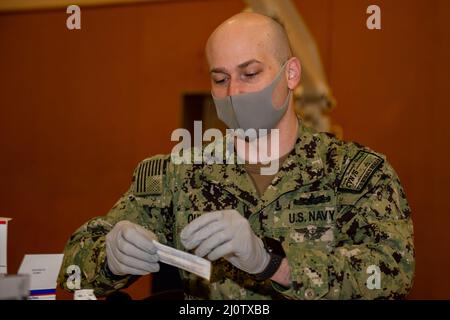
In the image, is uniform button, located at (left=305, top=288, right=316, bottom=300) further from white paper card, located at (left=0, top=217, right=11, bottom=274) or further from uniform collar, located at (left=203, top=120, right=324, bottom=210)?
white paper card, located at (left=0, top=217, right=11, bottom=274)

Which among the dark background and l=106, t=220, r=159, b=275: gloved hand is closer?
l=106, t=220, r=159, b=275: gloved hand

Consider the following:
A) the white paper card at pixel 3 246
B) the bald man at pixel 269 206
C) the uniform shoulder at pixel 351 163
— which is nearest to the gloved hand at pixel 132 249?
the bald man at pixel 269 206

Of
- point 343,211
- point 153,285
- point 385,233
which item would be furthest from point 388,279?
point 153,285

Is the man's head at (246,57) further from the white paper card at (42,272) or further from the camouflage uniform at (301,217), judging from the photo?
the white paper card at (42,272)

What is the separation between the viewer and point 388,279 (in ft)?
3.34

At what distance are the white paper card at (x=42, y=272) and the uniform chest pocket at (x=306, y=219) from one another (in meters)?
0.49

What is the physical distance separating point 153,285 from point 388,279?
1.10 m

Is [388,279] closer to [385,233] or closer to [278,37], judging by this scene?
[385,233]

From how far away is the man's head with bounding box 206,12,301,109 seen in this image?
3.91 feet

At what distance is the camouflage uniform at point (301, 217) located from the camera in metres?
1.01

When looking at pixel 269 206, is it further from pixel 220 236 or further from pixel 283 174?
pixel 220 236

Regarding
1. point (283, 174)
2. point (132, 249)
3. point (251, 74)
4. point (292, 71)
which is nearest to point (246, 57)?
point (251, 74)

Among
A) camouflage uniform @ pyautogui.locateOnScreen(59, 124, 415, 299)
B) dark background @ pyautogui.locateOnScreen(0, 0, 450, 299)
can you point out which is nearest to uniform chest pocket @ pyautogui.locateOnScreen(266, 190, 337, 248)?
camouflage uniform @ pyautogui.locateOnScreen(59, 124, 415, 299)

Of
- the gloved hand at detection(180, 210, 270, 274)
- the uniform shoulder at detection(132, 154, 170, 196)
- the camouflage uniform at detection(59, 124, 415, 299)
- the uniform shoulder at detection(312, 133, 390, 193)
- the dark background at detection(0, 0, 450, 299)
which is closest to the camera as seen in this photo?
the gloved hand at detection(180, 210, 270, 274)
